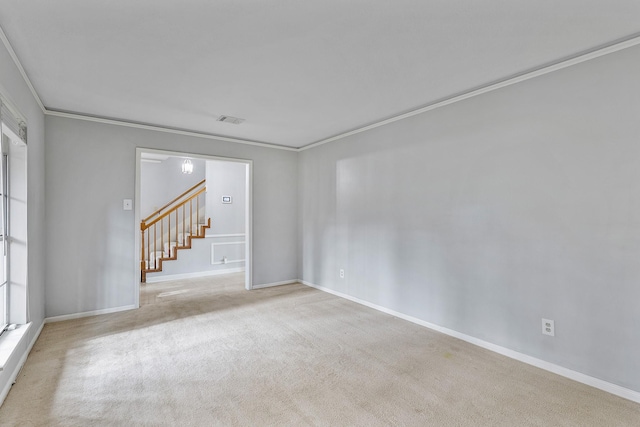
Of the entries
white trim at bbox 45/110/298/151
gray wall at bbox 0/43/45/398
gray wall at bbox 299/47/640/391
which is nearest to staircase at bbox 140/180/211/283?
white trim at bbox 45/110/298/151

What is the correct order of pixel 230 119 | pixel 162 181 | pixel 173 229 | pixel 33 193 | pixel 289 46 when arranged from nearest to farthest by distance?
pixel 289 46 → pixel 33 193 → pixel 230 119 → pixel 173 229 → pixel 162 181

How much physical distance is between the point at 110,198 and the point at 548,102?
4.70m

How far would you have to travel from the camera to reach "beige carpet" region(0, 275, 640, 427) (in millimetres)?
1979

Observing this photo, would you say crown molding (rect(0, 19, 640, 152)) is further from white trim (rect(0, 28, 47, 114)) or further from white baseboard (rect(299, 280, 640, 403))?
white baseboard (rect(299, 280, 640, 403))

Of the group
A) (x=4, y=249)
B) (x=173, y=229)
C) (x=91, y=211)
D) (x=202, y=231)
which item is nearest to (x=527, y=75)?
(x=4, y=249)

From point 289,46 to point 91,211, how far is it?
322cm

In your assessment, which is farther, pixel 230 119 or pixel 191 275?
pixel 191 275

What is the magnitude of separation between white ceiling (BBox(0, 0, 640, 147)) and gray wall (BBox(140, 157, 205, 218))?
460 cm

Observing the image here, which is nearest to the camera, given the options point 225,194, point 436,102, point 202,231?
point 436,102

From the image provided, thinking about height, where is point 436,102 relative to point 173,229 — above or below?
above

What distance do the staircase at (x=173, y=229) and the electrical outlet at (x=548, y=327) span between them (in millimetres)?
5679

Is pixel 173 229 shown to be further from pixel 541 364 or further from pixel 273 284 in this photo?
pixel 541 364

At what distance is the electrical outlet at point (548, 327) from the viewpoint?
2.54 meters

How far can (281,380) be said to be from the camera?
2.40 metres
